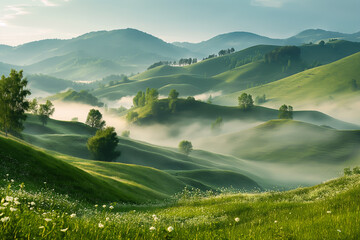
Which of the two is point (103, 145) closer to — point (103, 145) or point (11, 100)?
point (103, 145)

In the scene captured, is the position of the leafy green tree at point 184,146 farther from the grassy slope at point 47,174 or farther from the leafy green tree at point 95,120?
the grassy slope at point 47,174

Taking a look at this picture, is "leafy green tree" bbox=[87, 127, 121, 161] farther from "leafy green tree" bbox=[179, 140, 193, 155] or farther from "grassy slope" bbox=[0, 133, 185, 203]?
"grassy slope" bbox=[0, 133, 185, 203]

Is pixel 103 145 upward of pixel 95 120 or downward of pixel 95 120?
downward

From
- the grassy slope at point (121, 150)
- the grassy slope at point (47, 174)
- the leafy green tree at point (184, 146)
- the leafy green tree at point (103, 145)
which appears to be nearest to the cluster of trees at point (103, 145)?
the leafy green tree at point (103, 145)

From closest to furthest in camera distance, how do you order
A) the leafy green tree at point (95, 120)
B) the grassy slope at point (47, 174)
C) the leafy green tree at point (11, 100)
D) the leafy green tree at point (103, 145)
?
the grassy slope at point (47, 174)
the leafy green tree at point (11, 100)
the leafy green tree at point (103, 145)
the leafy green tree at point (95, 120)

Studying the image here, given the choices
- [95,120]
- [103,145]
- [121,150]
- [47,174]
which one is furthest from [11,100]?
[95,120]

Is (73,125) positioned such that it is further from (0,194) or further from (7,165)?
(0,194)

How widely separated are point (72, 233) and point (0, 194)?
20.5 ft

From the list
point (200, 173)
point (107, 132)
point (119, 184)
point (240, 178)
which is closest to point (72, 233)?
point (119, 184)

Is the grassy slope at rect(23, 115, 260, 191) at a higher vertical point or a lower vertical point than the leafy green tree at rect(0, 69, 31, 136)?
lower

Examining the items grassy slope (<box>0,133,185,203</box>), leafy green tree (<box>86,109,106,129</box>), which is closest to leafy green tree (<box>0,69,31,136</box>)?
grassy slope (<box>0,133,185,203</box>)

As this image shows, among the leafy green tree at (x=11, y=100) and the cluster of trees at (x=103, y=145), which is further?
the cluster of trees at (x=103, y=145)

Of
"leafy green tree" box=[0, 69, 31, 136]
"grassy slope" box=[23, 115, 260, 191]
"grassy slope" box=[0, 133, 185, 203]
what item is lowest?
"grassy slope" box=[23, 115, 260, 191]

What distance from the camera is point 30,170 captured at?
32.8 meters
